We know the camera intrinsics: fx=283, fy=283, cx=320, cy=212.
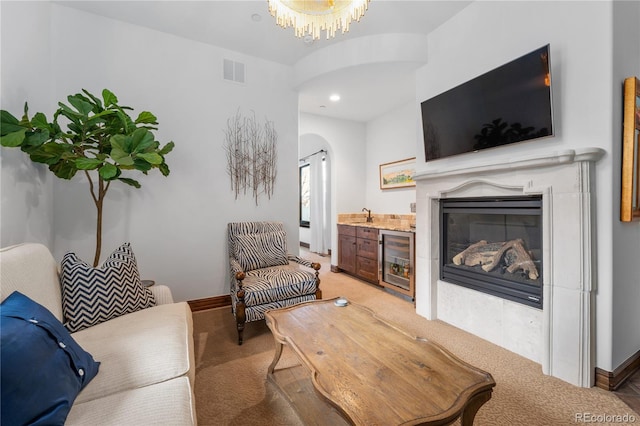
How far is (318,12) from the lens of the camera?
186cm

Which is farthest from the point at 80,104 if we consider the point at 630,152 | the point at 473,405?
the point at 630,152

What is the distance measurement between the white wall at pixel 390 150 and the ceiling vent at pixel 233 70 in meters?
2.41

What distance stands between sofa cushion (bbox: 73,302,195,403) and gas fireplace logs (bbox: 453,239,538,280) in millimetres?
2423

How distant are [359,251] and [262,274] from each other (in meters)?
1.96

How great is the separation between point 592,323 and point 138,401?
2526 millimetres

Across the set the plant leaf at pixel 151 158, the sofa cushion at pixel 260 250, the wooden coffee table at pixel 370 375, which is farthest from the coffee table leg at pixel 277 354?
the plant leaf at pixel 151 158

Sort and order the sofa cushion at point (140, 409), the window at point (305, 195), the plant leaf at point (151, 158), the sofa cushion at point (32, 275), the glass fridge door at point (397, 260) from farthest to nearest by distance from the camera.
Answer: the window at point (305, 195) → the glass fridge door at point (397, 260) → the plant leaf at point (151, 158) → the sofa cushion at point (32, 275) → the sofa cushion at point (140, 409)

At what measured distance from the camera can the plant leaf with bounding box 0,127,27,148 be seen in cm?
163

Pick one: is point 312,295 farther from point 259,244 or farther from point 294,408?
point 294,408

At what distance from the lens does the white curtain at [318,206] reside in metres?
6.46

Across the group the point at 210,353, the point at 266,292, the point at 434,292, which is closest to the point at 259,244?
the point at 266,292

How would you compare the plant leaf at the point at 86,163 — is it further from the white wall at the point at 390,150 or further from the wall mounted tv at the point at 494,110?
the white wall at the point at 390,150

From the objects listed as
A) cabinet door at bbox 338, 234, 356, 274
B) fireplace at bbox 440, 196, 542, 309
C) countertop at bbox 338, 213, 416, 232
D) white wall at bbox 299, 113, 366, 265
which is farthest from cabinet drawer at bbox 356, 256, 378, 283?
fireplace at bbox 440, 196, 542, 309

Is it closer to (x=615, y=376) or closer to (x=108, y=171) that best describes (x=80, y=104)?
(x=108, y=171)
